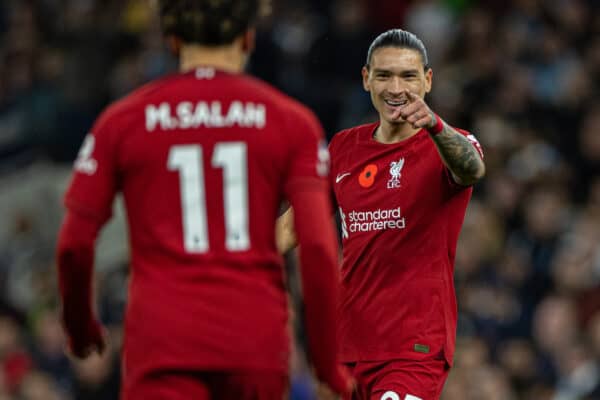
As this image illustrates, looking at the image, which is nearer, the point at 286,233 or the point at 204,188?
the point at 204,188

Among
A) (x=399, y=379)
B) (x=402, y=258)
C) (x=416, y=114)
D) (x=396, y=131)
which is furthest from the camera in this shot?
(x=396, y=131)

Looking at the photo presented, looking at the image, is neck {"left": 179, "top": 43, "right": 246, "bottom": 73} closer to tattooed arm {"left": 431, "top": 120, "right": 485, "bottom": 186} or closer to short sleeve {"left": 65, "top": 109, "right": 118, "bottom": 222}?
short sleeve {"left": 65, "top": 109, "right": 118, "bottom": 222}

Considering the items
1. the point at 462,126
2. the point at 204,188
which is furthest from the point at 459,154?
the point at 462,126

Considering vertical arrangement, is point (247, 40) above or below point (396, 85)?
above

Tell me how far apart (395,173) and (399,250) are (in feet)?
1.25

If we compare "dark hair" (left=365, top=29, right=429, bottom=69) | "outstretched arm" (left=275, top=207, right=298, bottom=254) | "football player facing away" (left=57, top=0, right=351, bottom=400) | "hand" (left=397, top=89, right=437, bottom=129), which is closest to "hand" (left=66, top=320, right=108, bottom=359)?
"football player facing away" (left=57, top=0, right=351, bottom=400)

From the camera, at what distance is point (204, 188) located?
174 inches

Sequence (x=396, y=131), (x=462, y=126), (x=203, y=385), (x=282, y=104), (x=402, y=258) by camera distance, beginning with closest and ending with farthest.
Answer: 1. (x=203, y=385)
2. (x=282, y=104)
3. (x=402, y=258)
4. (x=396, y=131)
5. (x=462, y=126)

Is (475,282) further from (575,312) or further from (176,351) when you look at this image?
(176,351)

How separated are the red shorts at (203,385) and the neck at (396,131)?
2311mm

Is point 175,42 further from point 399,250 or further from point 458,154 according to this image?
point 399,250

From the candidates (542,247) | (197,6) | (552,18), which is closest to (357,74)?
(552,18)

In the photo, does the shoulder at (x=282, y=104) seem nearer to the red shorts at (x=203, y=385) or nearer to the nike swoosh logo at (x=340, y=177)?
the red shorts at (x=203, y=385)

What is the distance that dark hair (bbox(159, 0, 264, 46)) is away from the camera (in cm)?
448
